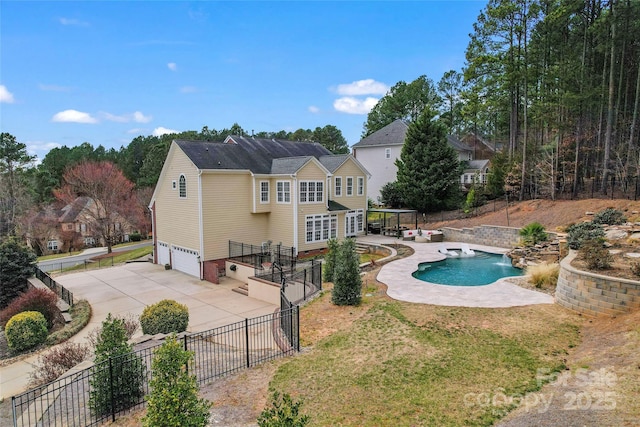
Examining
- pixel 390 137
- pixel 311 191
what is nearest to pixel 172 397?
pixel 311 191

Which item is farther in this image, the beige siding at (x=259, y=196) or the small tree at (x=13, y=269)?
the beige siding at (x=259, y=196)

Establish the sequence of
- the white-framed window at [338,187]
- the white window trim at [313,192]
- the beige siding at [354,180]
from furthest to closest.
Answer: the beige siding at [354,180] → the white-framed window at [338,187] → the white window trim at [313,192]

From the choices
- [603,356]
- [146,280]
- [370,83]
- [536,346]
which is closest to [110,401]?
[536,346]

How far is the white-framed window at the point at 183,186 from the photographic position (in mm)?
23094

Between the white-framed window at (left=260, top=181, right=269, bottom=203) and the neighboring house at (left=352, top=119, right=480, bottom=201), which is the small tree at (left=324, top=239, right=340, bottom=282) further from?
the neighboring house at (left=352, top=119, right=480, bottom=201)

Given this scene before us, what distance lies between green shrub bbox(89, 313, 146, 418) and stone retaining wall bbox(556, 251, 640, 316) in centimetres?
1263

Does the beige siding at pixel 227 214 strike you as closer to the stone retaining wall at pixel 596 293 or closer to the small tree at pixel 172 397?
the small tree at pixel 172 397

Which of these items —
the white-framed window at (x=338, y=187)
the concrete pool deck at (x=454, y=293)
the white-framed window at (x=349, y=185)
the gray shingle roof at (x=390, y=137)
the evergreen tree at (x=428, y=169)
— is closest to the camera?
the concrete pool deck at (x=454, y=293)

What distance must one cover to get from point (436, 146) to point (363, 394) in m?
31.4

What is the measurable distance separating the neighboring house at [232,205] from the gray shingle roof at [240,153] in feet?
0.21

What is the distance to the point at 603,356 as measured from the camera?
8.27 metres

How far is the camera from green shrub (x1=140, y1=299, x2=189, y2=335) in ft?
38.8

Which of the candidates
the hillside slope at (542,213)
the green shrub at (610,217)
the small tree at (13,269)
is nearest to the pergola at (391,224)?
the hillside slope at (542,213)

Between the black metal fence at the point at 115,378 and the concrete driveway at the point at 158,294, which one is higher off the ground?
the black metal fence at the point at 115,378
